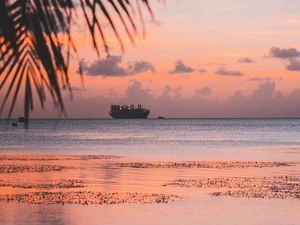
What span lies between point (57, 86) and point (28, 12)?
22 cm

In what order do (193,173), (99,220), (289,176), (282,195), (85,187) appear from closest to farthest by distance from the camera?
(99,220) → (282,195) → (85,187) → (289,176) → (193,173)

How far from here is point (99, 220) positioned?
23672 millimetres

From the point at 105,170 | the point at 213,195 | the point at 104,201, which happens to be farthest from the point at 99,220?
the point at 105,170

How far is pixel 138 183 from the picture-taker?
3456 cm

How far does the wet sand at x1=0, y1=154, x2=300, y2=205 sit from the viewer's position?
28.6 m

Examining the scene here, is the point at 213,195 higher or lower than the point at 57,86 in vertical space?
lower

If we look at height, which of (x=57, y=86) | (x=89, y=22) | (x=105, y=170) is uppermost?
(x=89, y=22)

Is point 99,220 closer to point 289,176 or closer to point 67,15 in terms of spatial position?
point 289,176

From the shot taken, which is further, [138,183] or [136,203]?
[138,183]

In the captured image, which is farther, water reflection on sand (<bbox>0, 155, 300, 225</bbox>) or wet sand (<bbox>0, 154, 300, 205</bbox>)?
wet sand (<bbox>0, 154, 300, 205</bbox>)

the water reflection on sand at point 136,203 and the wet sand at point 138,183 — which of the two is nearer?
the water reflection on sand at point 136,203

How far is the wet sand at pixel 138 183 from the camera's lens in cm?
2864

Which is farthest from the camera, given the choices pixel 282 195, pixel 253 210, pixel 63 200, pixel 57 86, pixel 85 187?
pixel 85 187

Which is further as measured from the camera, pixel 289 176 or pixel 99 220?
pixel 289 176
